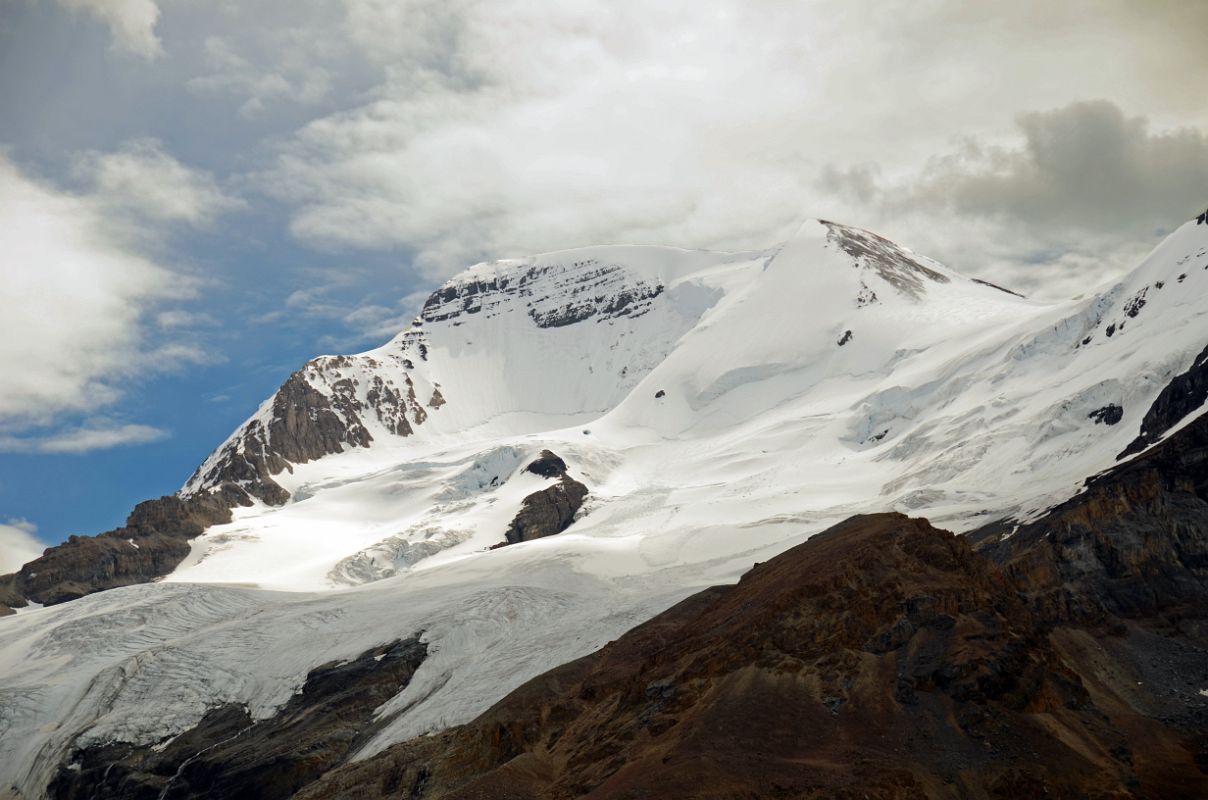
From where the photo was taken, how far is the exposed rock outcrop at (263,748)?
90.9m

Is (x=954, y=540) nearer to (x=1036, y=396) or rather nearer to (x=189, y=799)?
(x=189, y=799)

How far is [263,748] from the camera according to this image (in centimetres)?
9606

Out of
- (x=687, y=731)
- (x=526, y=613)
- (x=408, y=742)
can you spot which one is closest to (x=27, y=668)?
(x=526, y=613)

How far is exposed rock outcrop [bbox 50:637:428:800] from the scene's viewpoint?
90.9 m

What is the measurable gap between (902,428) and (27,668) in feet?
411

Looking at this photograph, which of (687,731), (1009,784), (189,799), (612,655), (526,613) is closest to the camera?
(1009,784)

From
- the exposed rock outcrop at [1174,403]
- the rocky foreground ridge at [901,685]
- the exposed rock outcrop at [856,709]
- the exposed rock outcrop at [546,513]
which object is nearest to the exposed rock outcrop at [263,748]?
the rocky foreground ridge at [901,685]

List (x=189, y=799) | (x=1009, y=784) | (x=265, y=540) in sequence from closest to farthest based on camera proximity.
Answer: (x=1009, y=784)
(x=189, y=799)
(x=265, y=540)

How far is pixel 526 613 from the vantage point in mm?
112438

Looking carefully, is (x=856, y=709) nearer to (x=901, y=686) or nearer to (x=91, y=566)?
(x=901, y=686)

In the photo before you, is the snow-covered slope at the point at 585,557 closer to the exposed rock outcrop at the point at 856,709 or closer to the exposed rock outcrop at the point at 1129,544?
the exposed rock outcrop at the point at 1129,544

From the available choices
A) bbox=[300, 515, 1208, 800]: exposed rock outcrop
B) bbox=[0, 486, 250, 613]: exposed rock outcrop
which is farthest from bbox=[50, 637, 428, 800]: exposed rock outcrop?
bbox=[0, 486, 250, 613]: exposed rock outcrop

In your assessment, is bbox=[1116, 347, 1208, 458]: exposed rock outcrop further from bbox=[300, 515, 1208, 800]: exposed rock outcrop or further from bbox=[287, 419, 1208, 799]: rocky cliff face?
bbox=[300, 515, 1208, 800]: exposed rock outcrop

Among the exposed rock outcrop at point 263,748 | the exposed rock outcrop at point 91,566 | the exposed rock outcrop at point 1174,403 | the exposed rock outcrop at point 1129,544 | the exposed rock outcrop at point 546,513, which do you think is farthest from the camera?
the exposed rock outcrop at point 546,513
